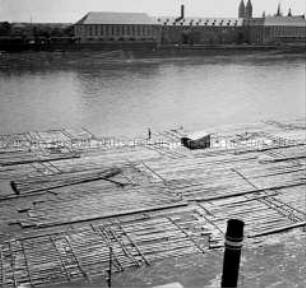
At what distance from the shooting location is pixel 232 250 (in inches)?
238

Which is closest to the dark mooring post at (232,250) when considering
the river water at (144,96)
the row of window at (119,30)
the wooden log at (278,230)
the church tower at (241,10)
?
the wooden log at (278,230)

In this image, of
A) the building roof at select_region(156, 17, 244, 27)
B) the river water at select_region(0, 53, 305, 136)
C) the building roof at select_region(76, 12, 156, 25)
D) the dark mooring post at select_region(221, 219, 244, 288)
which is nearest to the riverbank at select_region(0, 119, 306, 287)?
the dark mooring post at select_region(221, 219, 244, 288)

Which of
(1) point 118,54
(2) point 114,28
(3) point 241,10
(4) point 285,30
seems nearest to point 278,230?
(1) point 118,54

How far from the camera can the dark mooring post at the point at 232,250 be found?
596 cm

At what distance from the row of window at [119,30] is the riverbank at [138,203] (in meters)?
92.1

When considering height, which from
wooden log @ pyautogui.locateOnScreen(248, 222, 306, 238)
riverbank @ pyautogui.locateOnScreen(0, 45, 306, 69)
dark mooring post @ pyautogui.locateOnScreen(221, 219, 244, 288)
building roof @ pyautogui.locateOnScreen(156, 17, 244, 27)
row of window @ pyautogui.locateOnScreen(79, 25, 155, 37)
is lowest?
wooden log @ pyautogui.locateOnScreen(248, 222, 306, 238)

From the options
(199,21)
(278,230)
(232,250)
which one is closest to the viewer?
(232,250)

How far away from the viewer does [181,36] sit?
134 meters

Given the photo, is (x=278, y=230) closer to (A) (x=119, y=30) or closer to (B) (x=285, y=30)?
(A) (x=119, y=30)

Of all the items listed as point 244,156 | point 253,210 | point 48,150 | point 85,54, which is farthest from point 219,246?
point 85,54

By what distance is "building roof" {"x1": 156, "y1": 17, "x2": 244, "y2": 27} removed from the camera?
134 m

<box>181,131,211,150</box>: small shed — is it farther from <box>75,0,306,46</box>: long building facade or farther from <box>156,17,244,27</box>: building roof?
<box>156,17,244,27</box>: building roof

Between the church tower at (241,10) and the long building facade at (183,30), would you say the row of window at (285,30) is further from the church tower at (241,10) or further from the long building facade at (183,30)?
the church tower at (241,10)

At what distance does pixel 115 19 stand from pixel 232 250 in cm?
12055
